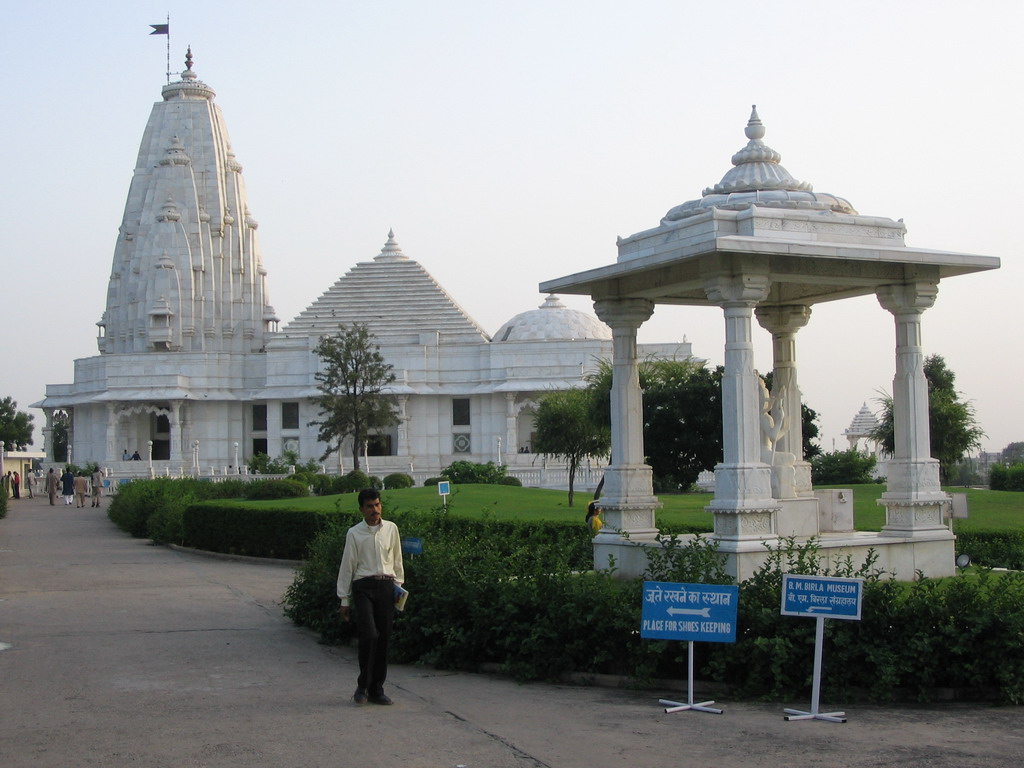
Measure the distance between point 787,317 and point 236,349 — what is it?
64.7 m

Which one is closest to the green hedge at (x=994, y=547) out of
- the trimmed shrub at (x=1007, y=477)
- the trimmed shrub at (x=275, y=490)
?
the trimmed shrub at (x=275, y=490)

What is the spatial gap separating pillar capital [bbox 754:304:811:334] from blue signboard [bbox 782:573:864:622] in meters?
6.55

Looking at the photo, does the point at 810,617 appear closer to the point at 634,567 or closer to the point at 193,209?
the point at 634,567

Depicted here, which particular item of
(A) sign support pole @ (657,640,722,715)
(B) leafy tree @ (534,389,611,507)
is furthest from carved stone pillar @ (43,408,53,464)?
(A) sign support pole @ (657,640,722,715)

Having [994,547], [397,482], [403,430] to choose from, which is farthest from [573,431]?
[403,430]

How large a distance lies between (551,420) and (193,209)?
145 ft

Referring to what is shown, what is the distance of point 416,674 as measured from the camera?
10508mm

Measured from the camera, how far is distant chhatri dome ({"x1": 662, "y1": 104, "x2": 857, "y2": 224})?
13.1 m

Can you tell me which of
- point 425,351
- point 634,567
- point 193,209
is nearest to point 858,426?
point 425,351

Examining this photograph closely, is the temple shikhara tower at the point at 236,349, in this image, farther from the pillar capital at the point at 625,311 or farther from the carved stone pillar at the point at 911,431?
the carved stone pillar at the point at 911,431

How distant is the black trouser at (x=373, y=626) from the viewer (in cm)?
914

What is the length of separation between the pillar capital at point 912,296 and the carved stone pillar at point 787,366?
2.04 m

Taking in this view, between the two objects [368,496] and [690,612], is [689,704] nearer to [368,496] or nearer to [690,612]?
[690,612]

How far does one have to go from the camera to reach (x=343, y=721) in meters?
8.54
